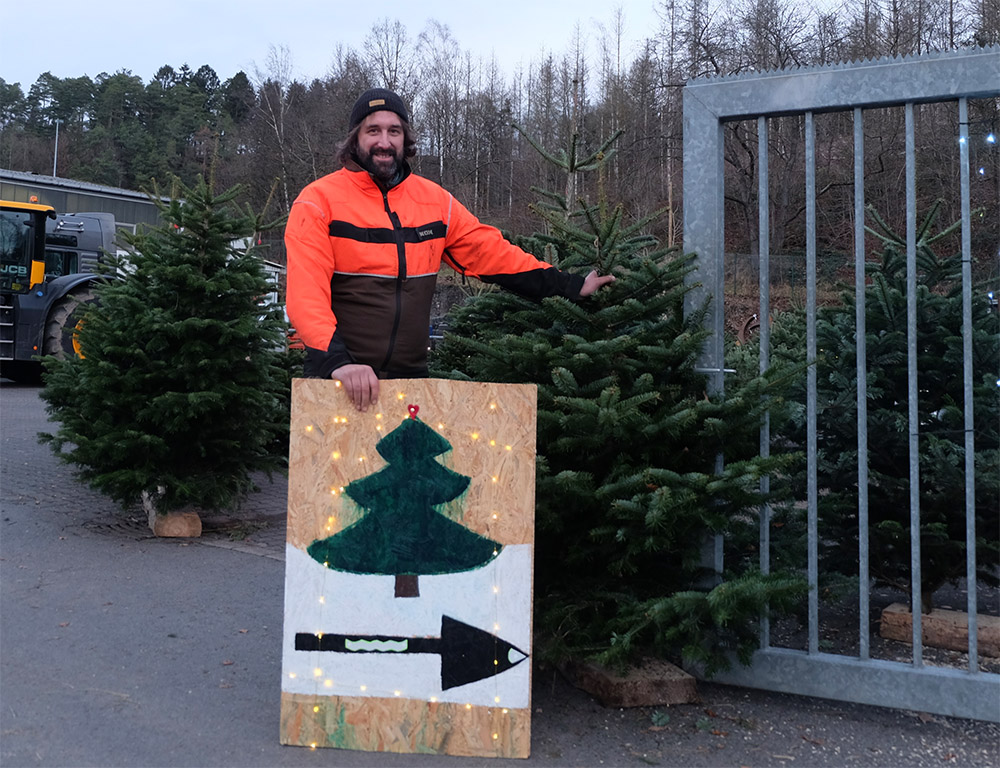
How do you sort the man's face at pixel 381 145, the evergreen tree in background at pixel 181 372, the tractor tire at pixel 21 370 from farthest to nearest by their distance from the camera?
the tractor tire at pixel 21 370 < the evergreen tree in background at pixel 181 372 < the man's face at pixel 381 145

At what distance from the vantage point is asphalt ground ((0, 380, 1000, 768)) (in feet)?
10.2

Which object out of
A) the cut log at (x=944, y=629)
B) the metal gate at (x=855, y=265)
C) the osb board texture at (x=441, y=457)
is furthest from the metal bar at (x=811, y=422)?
the osb board texture at (x=441, y=457)

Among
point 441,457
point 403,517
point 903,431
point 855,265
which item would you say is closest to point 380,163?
point 441,457

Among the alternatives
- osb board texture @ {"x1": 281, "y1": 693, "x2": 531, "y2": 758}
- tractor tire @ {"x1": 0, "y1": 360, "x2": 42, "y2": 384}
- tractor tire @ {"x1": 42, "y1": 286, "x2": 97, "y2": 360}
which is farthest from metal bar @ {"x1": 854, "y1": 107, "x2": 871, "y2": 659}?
tractor tire @ {"x1": 0, "y1": 360, "x2": 42, "y2": 384}

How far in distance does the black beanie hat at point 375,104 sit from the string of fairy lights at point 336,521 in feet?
4.25

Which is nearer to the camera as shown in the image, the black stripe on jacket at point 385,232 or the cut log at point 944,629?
the black stripe on jacket at point 385,232

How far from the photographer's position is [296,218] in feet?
11.5

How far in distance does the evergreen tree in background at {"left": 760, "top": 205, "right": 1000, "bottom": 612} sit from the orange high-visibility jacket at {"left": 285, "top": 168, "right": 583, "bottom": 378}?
1490 mm

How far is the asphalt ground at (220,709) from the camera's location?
3.11 metres

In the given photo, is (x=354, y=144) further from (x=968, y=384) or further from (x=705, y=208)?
(x=968, y=384)

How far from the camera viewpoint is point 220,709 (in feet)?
11.4

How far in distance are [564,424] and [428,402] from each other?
55cm

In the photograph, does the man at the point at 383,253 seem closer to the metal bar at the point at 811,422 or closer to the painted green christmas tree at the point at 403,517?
the painted green christmas tree at the point at 403,517

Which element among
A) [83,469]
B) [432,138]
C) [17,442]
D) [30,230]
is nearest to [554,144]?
[432,138]
